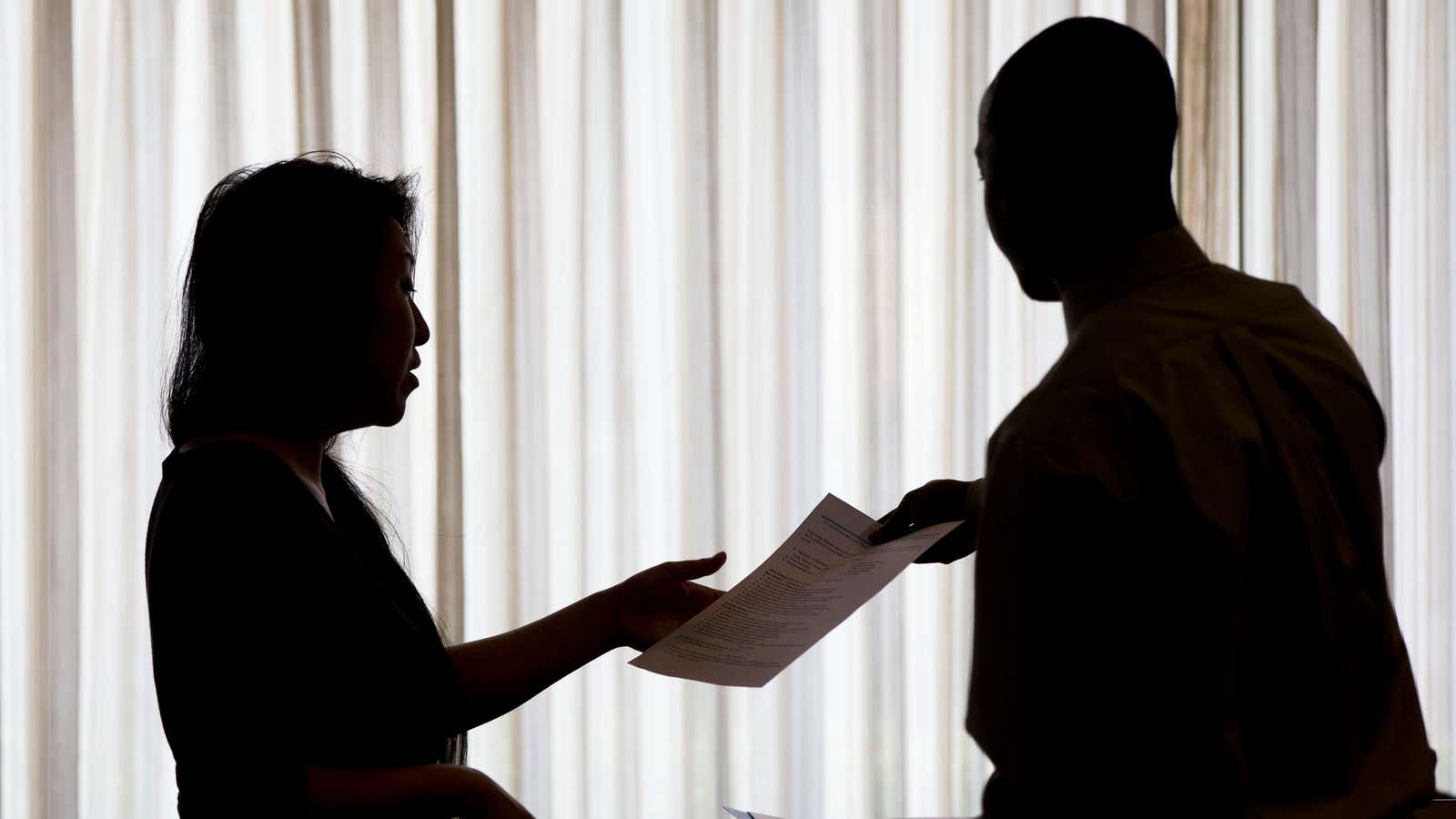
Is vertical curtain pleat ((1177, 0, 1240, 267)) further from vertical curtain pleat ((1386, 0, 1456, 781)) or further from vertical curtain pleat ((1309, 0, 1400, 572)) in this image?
vertical curtain pleat ((1386, 0, 1456, 781))

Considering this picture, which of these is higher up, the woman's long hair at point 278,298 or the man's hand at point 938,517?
the woman's long hair at point 278,298

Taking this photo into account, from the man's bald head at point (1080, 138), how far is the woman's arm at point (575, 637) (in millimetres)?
626

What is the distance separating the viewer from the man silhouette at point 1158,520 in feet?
2.45

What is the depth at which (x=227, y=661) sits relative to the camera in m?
→ 0.98

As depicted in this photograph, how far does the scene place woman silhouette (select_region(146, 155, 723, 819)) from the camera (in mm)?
975

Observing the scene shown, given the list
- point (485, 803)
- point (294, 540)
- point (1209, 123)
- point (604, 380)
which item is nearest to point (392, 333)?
point (294, 540)

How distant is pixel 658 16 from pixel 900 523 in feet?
5.28

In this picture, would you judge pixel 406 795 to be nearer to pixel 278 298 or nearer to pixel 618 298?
pixel 278 298

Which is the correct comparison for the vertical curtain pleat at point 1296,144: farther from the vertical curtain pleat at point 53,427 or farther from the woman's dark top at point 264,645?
the vertical curtain pleat at point 53,427

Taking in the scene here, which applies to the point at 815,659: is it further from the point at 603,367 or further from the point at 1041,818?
the point at 1041,818

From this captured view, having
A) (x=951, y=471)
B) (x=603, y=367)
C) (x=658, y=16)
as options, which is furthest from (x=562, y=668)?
(x=658, y=16)

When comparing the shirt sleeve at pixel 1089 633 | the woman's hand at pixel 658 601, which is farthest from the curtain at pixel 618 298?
the shirt sleeve at pixel 1089 633

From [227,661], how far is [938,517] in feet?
2.37

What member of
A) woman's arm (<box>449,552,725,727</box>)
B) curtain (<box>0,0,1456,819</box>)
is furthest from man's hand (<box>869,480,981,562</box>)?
curtain (<box>0,0,1456,819</box>)
